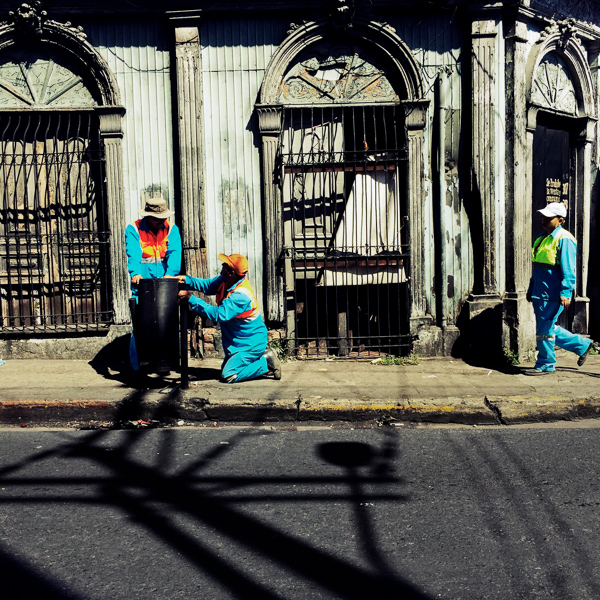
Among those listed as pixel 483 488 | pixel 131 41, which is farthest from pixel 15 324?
pixel 483 488

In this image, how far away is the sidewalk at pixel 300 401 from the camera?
5.40m

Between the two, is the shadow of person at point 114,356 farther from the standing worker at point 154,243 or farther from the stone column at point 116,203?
the standing worker at point 154,243

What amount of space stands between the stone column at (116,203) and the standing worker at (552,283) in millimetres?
4632

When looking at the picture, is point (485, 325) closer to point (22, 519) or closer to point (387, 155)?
point (387, 155)

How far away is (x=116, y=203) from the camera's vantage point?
7.56 m

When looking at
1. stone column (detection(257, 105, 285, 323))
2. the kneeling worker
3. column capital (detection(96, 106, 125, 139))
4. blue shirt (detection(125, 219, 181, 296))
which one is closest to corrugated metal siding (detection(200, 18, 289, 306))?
stone column (detection(257, 105, 285, 323))

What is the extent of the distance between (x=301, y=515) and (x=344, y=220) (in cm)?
479

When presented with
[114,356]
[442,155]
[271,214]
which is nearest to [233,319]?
[271,214]

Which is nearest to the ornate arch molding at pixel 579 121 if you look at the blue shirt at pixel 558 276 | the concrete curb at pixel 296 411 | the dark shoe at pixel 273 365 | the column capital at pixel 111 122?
the blue shirt at pixel 558 276

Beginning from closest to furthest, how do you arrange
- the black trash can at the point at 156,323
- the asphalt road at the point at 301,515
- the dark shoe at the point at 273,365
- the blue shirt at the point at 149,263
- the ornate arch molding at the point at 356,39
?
the asphalt road at the point at 301,515, the black trash can at the point at 156,323, the dark shoe at the point at 273,365, the blue shirt at the point at 149,263, the ornate arch molding at the point at 356,39

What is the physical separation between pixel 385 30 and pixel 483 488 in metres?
5.63

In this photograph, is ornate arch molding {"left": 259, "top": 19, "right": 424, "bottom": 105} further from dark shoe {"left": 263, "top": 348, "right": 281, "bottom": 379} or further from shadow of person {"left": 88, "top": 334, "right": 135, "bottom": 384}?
shadow of person {"left": 88, "top": 334, "right": 135, "bottom": 384}

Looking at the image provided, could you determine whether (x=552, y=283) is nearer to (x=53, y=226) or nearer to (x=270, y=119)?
(x=270, y=119)

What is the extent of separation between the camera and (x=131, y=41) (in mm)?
7512
